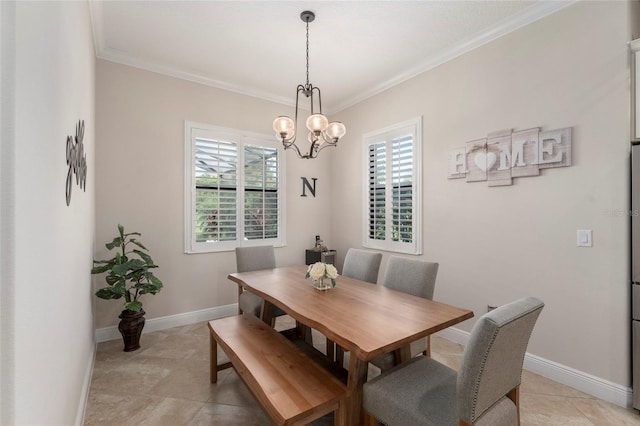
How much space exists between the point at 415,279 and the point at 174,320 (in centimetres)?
289

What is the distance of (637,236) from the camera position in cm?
204

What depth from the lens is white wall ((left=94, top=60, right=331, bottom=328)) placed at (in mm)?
3191

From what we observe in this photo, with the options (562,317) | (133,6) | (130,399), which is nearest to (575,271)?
(562,317)

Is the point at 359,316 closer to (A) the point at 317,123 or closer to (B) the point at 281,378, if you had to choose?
(B) the point at 281,378

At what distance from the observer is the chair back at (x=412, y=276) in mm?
2316

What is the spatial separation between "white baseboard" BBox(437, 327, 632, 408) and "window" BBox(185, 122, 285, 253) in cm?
301

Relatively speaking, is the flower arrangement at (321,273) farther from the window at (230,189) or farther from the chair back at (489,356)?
the window at (230,189)

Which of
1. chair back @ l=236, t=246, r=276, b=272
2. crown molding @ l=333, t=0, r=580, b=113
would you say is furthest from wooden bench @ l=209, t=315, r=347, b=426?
crown molding @ l=333, t=0, r=580, b=113

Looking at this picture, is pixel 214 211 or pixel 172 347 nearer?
pixel 172 347

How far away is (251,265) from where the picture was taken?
3275 millimetres

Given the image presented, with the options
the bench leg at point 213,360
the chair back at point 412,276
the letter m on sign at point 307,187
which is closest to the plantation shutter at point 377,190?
the letter m on sign at point 307,187

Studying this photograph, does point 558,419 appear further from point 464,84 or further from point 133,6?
point 133,6

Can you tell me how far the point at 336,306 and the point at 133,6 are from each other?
3.01 meters

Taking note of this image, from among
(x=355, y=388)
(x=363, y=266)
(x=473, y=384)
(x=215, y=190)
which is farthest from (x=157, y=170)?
(x=473, y=384)
